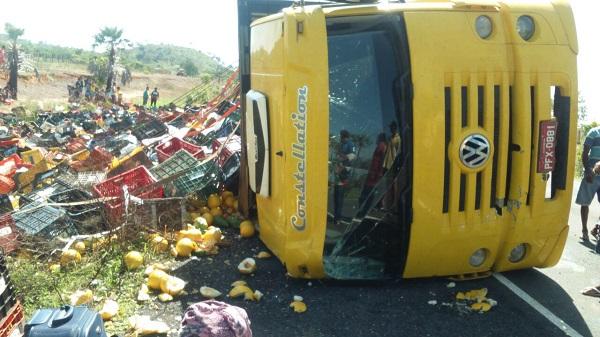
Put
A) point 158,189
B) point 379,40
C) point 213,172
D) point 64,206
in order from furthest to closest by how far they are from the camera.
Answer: point 213,172, point 158,189, point 64,206, point 379,40

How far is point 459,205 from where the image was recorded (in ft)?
15.0

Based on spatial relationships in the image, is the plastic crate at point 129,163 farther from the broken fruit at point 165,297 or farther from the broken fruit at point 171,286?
the broken fruit at point 165,297

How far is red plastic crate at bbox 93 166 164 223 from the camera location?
6.12 meters

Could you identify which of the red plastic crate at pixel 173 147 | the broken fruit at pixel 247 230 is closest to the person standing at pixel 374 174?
the broken fruit at pixel 247 230

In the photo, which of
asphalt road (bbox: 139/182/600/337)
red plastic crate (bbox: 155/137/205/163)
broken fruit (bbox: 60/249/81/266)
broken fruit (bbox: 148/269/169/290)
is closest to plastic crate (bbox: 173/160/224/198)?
red plastic crate (bbox: 155/137/205/163)

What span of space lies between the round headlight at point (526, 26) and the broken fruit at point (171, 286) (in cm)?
382

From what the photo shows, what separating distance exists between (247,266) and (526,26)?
3448 mm

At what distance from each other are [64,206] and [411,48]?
4418mm

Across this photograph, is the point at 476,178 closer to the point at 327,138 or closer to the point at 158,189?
the point at 327,138

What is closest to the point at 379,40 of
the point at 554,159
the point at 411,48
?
the point at 411,48

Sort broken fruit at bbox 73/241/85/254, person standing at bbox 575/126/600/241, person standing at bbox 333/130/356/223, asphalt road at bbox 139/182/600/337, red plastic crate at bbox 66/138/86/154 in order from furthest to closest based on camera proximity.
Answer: red plastic crate at bbox 66/138/86/154 < person standing at bbox 575/126/600/241 < broken fruit at bbox 73/241/85/254 < person standing at bbox 333/130/356/223 < asphalt road at bbox 139/182/600/337

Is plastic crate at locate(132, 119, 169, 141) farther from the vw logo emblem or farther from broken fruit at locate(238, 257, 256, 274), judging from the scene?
the vw logo emblem

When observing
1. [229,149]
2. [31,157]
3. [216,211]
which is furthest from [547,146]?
[31,157]

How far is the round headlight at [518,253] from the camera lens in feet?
16.0
